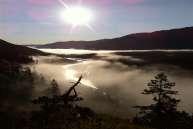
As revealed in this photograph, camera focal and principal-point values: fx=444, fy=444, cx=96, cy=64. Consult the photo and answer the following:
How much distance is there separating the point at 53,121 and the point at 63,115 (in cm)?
92

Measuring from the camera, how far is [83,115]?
2230cm

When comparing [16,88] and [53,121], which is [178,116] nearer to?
[53,121]

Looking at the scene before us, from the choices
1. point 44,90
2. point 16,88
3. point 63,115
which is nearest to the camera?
point 63,115

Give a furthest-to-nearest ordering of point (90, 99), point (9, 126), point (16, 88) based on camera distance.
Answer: point (90, 99) < point (16, 88) < point (9, 126)

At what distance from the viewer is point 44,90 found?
113 metres

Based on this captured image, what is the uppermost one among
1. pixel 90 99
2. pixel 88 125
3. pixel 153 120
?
pixel 88 125

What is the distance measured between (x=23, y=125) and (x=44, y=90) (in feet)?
309

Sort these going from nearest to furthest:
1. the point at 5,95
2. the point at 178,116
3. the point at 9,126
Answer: the point at 9,126 → the point at 178,116 → the point at 5,95

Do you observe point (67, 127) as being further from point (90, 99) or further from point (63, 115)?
point (90, 99)

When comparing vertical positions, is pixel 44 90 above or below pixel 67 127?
below

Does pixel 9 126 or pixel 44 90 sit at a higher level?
pixel 9 126

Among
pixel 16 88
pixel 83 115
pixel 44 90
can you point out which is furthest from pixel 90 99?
pixel 83 115

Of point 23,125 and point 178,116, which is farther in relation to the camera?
point 178,116

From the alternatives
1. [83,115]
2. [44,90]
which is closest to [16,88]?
[44,90]
